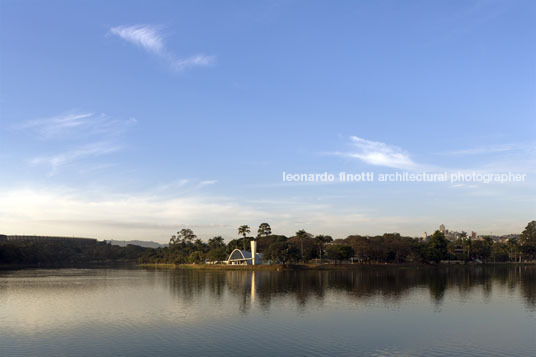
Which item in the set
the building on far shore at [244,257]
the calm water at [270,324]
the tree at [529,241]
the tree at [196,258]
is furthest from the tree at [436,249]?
the calm water at [270,324]

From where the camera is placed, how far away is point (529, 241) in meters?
182

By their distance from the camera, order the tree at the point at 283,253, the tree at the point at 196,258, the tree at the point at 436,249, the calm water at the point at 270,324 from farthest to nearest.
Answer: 1. the tree at the point at 196,258
2. the tree at the point at 436,249
3. the tree at the point at 283,253
4. the calm water at the point at 270,324

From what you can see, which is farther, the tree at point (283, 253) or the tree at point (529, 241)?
the tree at point (529, 241)

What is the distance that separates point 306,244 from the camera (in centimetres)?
14362

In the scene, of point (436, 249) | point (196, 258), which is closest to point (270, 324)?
point (436, 249)

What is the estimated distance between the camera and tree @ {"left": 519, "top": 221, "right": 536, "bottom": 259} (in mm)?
179125

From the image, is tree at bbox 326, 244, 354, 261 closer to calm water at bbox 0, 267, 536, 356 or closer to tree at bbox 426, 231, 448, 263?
tree at bbox 426, 231, 448, 263

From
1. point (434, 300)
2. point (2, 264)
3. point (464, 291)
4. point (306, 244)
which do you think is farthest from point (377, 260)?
point (2, 264)

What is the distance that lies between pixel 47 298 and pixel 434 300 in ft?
157

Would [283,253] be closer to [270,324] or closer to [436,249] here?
[436,249]

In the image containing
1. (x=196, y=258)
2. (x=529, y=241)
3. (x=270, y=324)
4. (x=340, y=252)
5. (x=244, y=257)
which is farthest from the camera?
(x=529, y=241)

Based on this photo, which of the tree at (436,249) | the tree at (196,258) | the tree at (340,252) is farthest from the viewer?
the tree at (196,258)

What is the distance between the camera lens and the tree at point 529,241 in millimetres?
179125

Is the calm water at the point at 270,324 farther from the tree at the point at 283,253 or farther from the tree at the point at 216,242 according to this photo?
the tree at the point at 216,242
